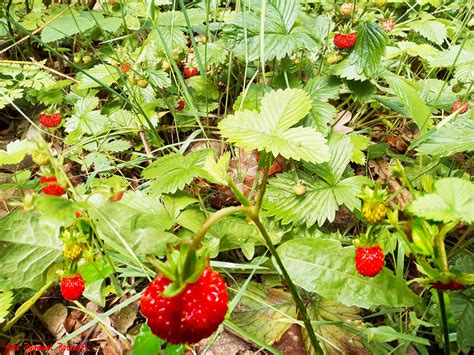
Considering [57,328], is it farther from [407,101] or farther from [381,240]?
[407,101]

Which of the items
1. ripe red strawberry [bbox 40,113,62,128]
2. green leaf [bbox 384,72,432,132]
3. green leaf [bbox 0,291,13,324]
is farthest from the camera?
ripe red strawberry [bbox 40,113,62,128]

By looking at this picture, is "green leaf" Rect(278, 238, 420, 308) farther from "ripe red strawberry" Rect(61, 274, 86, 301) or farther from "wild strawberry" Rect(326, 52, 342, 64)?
"wild strawberry" Rect(326, 52, 342, 64)

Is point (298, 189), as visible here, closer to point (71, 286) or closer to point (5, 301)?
point (71, 286)

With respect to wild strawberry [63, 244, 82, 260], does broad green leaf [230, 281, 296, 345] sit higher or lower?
lower

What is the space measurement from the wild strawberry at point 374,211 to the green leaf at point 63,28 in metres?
1.59

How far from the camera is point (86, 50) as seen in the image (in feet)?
7.04

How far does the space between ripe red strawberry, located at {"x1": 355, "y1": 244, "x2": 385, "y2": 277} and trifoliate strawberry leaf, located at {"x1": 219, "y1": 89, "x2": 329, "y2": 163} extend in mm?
283

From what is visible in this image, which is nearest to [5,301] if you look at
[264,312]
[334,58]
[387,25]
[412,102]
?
[264,312]

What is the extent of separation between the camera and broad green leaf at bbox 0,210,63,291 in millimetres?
1184

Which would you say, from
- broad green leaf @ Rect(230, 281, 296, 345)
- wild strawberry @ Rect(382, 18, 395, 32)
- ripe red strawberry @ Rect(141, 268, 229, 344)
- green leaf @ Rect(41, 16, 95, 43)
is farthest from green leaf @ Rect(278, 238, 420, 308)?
green leaf @ Rect(41, 16, 95, 43)

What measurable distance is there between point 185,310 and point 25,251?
0.83 metres

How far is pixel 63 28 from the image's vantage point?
1.92 m

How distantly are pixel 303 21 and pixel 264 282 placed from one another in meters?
1.10

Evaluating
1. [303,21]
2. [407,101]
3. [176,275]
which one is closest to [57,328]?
[176,275]
